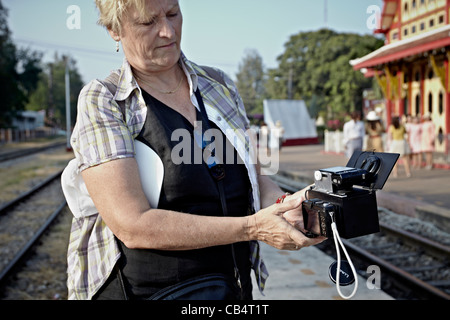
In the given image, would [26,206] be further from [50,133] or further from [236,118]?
[50,133]

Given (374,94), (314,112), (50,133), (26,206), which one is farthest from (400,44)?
(50,133)

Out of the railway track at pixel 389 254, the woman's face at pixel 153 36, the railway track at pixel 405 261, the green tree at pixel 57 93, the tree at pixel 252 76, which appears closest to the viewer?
the woman's face at pixel 153 36

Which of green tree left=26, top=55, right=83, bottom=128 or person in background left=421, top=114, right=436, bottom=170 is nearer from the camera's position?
person in background left=421, top=114, right=436, bottom=170

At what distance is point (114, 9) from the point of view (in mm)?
1494

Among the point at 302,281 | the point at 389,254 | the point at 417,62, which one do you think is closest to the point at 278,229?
the point at 302,281

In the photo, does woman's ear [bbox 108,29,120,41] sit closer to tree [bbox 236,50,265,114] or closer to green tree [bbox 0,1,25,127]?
green tree [bbox 0,1,25,127]

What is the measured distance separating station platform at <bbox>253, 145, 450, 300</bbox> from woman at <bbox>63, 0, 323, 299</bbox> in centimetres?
282

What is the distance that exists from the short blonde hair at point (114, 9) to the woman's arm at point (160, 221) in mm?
478

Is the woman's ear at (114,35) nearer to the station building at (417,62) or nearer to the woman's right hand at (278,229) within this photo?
the woman's right hand at (278,229)

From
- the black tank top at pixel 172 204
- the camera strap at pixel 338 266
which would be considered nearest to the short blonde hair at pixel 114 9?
the black tank top at pixel 172 204

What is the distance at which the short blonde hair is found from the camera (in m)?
1.48

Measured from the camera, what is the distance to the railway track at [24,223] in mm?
6163

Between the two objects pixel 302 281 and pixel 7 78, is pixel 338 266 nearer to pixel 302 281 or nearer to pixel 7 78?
pixel 302 281

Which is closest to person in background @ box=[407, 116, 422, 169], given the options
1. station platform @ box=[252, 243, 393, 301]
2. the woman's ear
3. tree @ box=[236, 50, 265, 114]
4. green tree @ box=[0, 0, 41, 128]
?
station platform @ box=[252, 243, 393, 301]
